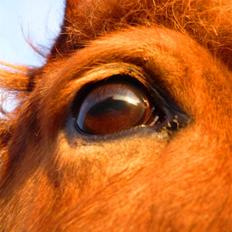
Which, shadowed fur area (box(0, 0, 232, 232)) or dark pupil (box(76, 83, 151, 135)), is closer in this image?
shadowed fur area (box(0, 0, 232, 232))

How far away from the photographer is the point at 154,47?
2.12 m

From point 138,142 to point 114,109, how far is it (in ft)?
0.62

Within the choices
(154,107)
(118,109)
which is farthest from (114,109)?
(154,107)

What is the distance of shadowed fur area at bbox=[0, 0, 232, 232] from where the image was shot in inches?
71.6

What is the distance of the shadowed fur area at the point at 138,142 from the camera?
1.82m

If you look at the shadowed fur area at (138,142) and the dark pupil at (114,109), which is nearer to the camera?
the shadowed fur area at (138,142)

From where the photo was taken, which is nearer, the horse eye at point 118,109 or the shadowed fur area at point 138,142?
the shadowed fur area at point 138,142

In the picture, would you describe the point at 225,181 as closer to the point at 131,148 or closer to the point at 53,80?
the point at 131,148

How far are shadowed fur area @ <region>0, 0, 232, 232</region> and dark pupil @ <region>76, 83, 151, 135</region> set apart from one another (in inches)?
2.0

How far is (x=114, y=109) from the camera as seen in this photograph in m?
2.13

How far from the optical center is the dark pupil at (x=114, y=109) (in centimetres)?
211

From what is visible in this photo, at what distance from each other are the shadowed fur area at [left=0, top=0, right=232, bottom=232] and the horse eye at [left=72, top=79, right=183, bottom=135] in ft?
0.14

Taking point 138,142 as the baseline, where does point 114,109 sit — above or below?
above

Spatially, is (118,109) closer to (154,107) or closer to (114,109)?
(114,109)
